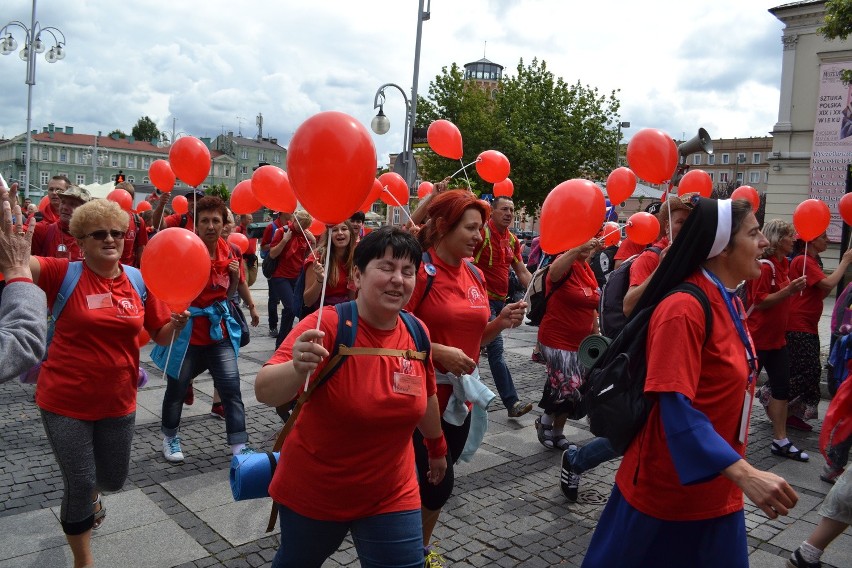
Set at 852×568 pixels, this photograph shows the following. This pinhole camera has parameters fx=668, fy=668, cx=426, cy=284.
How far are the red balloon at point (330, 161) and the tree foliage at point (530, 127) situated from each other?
92.2 ft

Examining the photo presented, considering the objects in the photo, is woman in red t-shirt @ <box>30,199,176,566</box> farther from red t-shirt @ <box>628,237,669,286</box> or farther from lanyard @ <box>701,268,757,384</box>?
red t-shirt @ <box>628,237,669,286</box>

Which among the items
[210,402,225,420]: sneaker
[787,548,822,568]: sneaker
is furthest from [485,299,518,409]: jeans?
[787,548,822,568]: sneaker

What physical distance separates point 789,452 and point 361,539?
15.1ft

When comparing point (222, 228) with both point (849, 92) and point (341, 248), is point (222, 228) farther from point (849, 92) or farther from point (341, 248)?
point (849, 92)

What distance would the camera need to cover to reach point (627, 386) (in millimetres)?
2447

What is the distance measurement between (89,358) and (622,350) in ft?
8.41

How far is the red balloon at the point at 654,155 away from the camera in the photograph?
5.36 meters

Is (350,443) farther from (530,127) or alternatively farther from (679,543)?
(530,127)

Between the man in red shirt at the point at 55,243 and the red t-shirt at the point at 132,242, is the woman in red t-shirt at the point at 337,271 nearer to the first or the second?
the man in red shirt at the point at 55,243

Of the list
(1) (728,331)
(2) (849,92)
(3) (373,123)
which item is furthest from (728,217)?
(2) (849,92)

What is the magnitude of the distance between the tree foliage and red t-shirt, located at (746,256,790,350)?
81.3ft

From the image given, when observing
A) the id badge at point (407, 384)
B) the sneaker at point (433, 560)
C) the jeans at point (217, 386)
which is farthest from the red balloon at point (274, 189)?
the id badge at point (407, 384)

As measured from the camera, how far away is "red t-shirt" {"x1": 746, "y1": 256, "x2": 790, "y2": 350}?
19.6ft

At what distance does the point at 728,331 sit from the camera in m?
2.42
